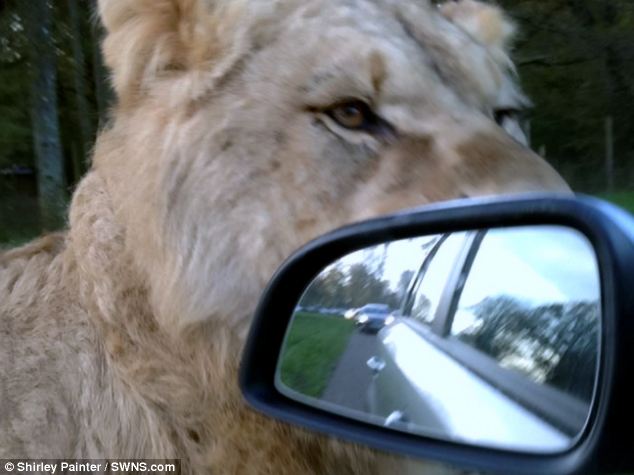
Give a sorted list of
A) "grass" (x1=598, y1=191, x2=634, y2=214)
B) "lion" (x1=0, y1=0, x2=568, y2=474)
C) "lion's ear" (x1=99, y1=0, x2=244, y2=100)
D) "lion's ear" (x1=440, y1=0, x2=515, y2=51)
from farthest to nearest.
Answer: "grass" (x1=598, y1=191, x2=634, y2=214) → "lion's ear" (x1=440, y1=0, x2=515, y2=51) → "lion's ear" (x1=99, y1=0, x2=244, y2=100) → "lion" (x1=0, y1=0, x2=568, y2=474)

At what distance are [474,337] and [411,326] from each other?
0.16m

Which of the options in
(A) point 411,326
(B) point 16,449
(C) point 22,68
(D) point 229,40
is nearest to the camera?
(A) point 411,326

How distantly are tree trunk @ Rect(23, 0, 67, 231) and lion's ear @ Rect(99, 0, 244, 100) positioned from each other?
27.0 feet

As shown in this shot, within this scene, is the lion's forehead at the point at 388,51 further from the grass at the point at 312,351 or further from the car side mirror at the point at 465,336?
the grass at the point at 312,351

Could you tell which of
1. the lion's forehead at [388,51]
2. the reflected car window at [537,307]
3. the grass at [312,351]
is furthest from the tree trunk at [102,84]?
the reflected car window at [537,307]

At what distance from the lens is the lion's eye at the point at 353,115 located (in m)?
2.29

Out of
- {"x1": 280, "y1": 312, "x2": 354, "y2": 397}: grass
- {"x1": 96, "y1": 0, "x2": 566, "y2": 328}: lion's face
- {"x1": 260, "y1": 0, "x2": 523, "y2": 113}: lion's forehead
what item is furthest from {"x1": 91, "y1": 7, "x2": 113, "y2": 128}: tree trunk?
{"x1": 280, "y1": 312, "x2": 354, "y2": 397}: grass

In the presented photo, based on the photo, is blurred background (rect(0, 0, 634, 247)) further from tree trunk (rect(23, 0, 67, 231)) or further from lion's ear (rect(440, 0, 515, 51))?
lion's ear (rect(440, 0, 515, 51))

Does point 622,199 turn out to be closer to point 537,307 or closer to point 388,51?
point 388,51

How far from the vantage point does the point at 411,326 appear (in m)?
Result: 1.91

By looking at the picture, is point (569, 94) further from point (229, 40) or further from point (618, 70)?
point (229, 40)

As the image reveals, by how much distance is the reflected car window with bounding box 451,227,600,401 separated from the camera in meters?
1.57

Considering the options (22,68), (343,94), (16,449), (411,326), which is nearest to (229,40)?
(343,94)

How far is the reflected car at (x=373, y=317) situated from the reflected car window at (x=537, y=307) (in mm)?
158
